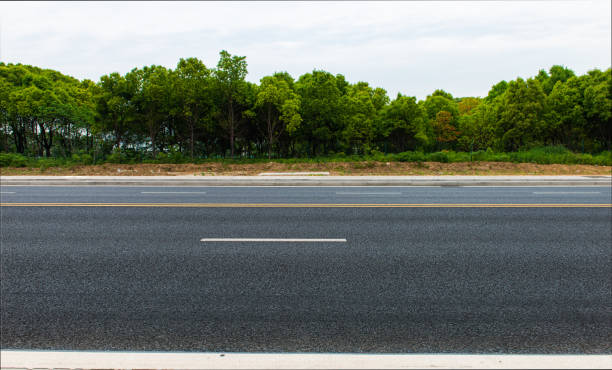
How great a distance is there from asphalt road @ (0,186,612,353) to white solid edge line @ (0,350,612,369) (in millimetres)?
266

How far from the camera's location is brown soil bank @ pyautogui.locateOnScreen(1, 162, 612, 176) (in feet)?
76.7

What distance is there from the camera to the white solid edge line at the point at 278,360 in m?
2.81

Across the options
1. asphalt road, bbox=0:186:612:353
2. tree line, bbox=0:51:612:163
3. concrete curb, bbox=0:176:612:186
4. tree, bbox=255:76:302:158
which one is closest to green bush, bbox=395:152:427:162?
tree line, bbox=0:51:612:163

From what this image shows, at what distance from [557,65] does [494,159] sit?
38549 mm

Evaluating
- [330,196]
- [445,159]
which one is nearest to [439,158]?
[445,159]

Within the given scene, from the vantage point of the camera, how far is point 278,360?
2.94 meters

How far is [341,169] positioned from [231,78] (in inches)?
637

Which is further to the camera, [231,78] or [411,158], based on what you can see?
[231,78]

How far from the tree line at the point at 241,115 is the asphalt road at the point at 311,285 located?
1024 inches

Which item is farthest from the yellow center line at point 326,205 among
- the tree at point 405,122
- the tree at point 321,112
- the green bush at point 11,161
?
the tree at point 405,122

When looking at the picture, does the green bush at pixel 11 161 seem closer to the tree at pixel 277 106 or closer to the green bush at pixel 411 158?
the tree at pixel 277 106

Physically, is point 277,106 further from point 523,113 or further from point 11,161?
point 523,113

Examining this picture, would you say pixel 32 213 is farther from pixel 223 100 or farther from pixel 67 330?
pixel 223 100

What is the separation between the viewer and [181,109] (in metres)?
35.2
